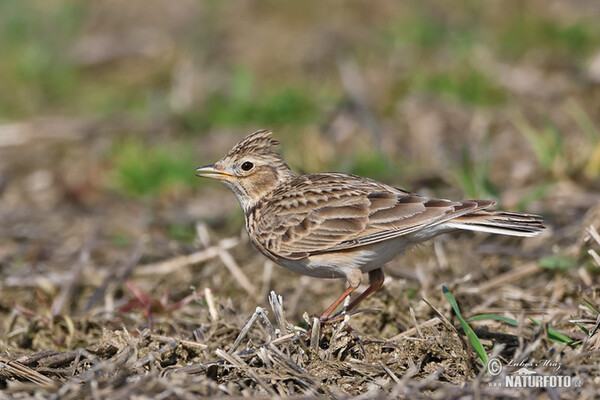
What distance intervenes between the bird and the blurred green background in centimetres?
193

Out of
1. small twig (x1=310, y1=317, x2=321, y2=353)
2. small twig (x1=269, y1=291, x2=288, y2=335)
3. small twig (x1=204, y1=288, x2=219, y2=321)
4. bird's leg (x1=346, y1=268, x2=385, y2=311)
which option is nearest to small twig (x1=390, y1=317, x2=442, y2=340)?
bird's leg (x1=346, y1=268, x2=385, y2=311)

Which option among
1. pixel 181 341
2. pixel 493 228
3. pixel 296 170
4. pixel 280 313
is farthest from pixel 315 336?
pixel 296 170

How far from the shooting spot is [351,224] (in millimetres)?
5059

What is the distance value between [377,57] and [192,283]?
19.7ft

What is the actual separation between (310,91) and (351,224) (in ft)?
18.8

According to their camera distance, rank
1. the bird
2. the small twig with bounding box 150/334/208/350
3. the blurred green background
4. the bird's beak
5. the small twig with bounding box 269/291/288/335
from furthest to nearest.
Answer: the blurred green background → the bird's beak → the small twig with bounding box 150/334/208/350 → the bird → the small twig with bounding box 269/291/288/335

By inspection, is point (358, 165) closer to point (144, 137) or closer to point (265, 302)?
point (265, 302)

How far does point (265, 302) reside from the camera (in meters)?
6.32

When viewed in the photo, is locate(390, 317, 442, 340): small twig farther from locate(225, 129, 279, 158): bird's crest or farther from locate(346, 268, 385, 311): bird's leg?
locate(225, 129, 279, 158): bird's crest

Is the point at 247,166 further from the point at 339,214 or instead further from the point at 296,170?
the point at 296,170

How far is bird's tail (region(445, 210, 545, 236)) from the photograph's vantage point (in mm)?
4617

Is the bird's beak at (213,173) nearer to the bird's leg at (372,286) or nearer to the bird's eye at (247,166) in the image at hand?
the bird's eye at (247,166)

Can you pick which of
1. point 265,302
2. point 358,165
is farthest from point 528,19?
point 265,302

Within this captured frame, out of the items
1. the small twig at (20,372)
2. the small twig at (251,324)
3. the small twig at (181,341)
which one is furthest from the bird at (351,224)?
the small twig at (20,372)
